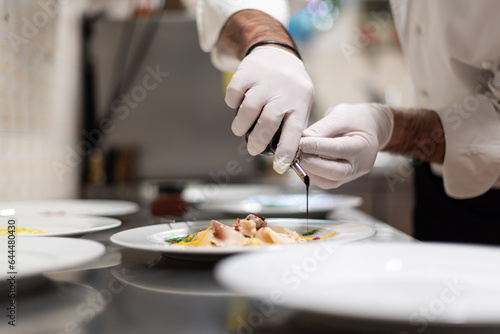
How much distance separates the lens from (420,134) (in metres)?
1.20

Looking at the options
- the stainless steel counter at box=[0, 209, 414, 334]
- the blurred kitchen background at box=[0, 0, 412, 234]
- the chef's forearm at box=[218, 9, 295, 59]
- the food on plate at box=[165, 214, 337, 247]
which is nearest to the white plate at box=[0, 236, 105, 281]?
the stainless steel counter at box=[0, 209, 414, 334]

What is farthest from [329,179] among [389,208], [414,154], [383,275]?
[389,208]

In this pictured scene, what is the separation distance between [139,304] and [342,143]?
61 centimetres

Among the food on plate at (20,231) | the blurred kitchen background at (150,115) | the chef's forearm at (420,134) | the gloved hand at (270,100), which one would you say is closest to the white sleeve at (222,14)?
the gloved hand at (270,100)

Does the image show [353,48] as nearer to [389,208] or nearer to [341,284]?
[389,208]

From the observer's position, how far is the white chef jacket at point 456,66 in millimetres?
1127

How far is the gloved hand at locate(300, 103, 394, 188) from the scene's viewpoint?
3.04 feet

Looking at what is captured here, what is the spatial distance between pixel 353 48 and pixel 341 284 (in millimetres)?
3561

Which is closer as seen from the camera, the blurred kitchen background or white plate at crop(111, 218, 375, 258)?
white plate at crop(111, 218, 375, 258)

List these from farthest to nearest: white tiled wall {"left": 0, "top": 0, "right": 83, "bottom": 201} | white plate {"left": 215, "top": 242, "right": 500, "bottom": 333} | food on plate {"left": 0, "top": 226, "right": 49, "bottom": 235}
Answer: white tiled wall {"left": 0, "top": 0, "right": 83, "bottom": 201}, food on plate {"left": 0, "top": 226, "right": 49, "bottom": 235}, white plate {"left": 215, "top": 242, "right": 500, "bottom": 333}

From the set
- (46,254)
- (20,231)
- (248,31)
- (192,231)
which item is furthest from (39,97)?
(46,254)

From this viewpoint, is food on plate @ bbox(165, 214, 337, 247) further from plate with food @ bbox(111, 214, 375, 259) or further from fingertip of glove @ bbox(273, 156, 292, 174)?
fingertip of glove @ bbox(273, 156, 292, 174)

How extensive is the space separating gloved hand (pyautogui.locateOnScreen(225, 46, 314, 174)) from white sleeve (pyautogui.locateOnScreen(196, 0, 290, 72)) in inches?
13.9

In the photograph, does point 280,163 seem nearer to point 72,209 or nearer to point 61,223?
point 61,223
